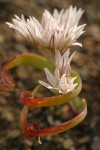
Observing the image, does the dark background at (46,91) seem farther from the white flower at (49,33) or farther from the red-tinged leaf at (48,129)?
the white flower at (49,33)

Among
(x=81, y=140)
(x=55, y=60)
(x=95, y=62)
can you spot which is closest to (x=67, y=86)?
(x=55, y=60)

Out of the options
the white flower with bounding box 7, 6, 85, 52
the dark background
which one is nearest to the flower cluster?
the white flower with bounding box 7, 6, 85, 52

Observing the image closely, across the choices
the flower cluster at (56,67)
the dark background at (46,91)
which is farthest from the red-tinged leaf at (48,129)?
the dark background at (46,91)

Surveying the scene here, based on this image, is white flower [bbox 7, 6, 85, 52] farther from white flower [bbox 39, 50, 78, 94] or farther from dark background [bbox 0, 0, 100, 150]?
dark background [bbox 0, 0, 100, 150]

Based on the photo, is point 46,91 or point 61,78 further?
point 46,91

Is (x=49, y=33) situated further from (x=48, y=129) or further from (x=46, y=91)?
(x=46, y=91)

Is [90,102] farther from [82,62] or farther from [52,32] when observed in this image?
[52,32]

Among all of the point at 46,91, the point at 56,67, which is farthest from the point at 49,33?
the point at 46,91
